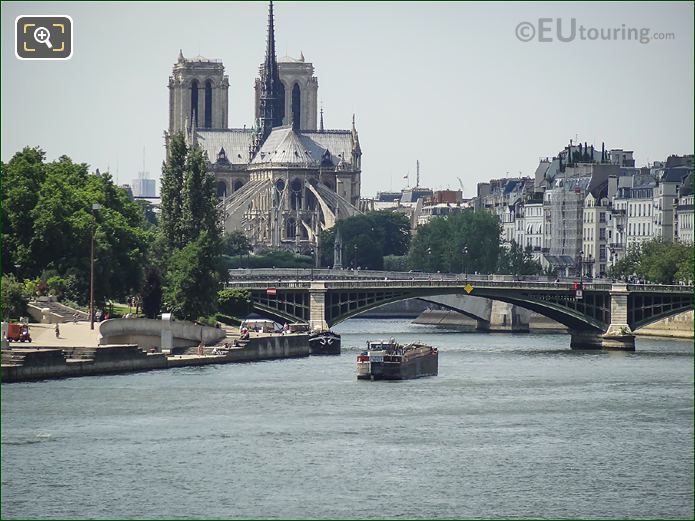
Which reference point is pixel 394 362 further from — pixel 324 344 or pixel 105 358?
pixel 324 344

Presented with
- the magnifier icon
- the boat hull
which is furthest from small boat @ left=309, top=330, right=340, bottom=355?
the magnifier icon

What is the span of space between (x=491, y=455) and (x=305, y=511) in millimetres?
12311

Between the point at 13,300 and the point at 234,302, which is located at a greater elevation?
the point at 13,300

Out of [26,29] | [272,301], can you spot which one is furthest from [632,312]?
[26,29]

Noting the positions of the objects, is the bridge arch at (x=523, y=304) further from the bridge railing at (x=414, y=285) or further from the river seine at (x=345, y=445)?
the river seine at (x=345, y=445)

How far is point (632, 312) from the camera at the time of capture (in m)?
122

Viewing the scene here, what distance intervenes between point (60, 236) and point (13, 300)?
35.0 feet

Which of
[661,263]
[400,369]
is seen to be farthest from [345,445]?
[661,263]

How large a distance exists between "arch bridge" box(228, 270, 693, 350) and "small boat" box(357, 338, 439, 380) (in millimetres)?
20415

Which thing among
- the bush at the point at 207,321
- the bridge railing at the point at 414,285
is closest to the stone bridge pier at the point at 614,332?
the bridge railing at the point at 414,285

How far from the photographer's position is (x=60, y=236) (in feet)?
336

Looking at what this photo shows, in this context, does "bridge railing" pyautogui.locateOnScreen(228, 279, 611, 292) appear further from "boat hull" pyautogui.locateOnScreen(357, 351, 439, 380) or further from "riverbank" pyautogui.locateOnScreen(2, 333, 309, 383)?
"boat hull" pyautogui.locateOnScreen(357, 351, 439, 380)

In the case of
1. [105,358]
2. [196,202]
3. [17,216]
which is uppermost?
[196,202]

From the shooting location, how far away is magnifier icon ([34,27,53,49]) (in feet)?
158
